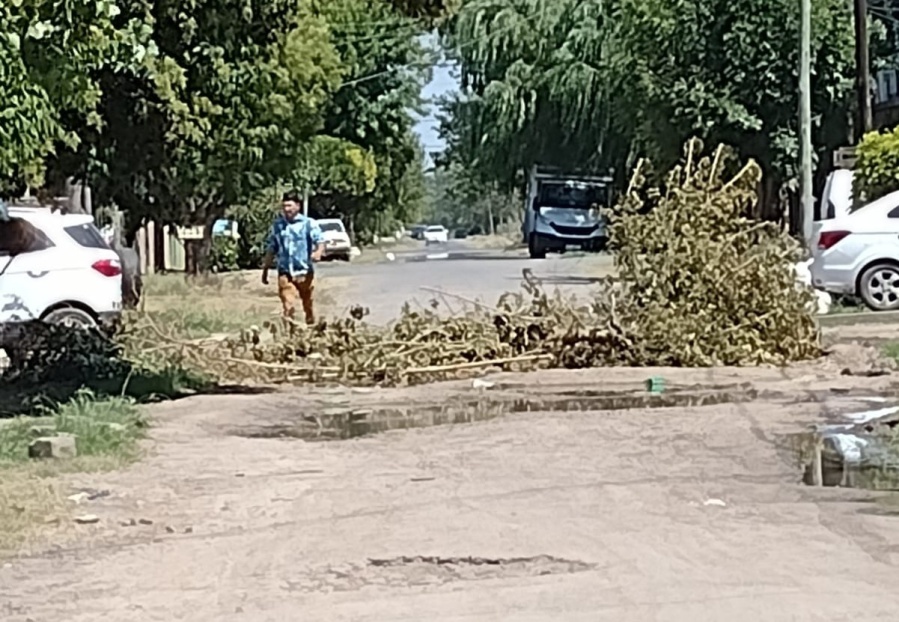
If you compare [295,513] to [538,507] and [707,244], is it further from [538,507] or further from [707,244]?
[707,244]

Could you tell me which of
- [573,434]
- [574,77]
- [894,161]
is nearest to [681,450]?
[573,434]

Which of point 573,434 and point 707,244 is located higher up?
point 707,244

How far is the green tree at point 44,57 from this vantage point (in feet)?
38.0

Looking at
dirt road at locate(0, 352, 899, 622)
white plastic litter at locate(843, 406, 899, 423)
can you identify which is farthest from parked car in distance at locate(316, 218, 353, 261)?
white plastic litter at locate(843, 406, 899, 423)

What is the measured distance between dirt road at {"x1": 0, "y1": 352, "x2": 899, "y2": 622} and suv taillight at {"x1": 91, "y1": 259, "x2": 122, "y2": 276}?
461 centimetres

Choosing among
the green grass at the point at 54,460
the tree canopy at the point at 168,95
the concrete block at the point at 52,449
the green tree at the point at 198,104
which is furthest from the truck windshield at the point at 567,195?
the concrete block at the point at 52,449

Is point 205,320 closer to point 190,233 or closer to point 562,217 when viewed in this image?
point 190,233

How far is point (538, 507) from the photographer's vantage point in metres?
10.2

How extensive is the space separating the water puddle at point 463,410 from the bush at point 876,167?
12.9 metres

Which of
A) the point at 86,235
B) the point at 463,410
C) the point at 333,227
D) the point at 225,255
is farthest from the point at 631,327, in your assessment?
the point at 333,227

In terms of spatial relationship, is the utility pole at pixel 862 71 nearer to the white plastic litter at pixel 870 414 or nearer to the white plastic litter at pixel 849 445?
the white plastic litter at pixel 870 414

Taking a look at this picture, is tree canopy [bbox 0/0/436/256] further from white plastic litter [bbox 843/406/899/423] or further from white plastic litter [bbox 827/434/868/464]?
white plastic litter [bbox 827/434/868/464]

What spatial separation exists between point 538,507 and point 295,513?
4.49 feet

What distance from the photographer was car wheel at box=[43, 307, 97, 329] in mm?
19016
